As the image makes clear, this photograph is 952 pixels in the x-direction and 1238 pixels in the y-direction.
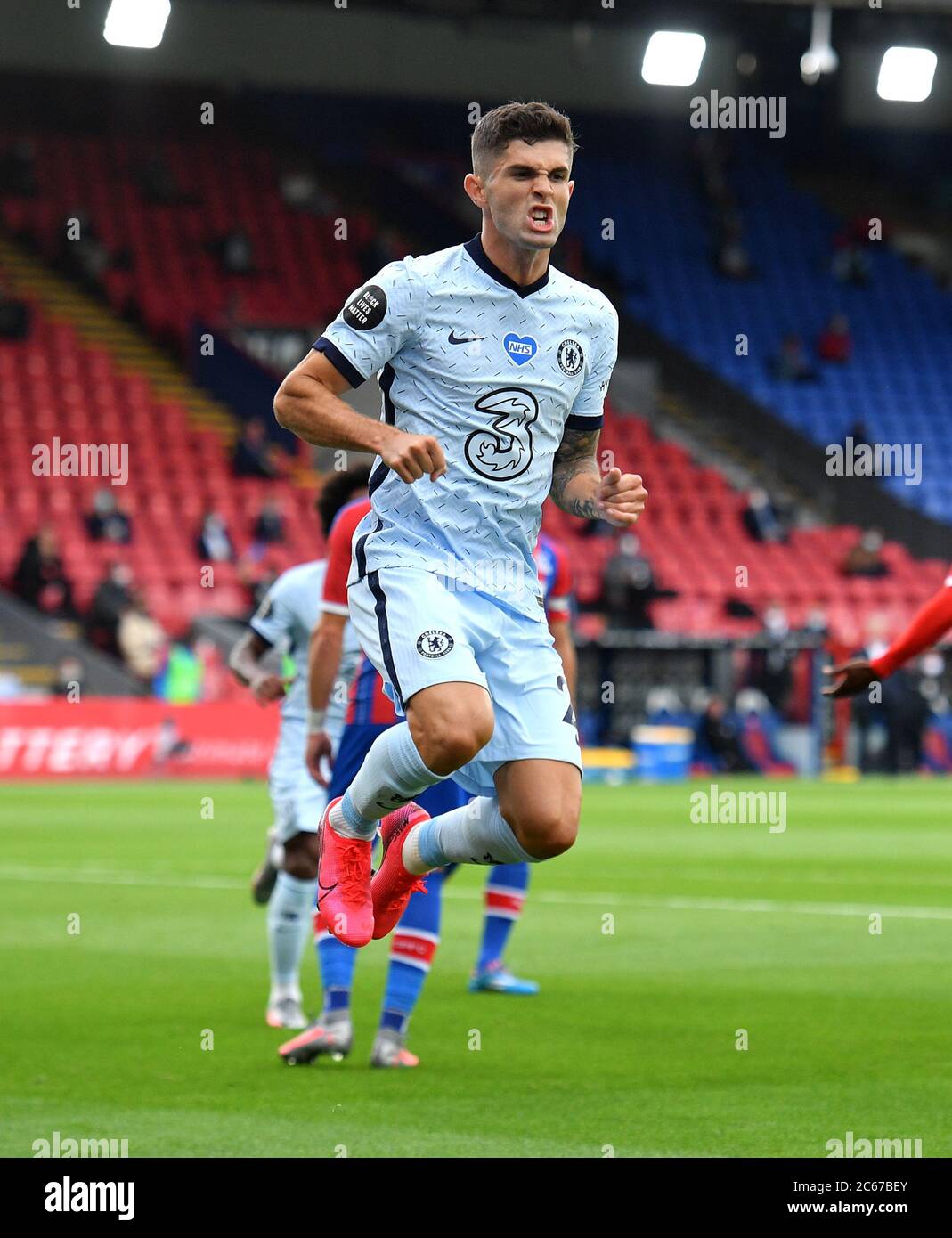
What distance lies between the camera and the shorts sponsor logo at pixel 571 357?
642 cm

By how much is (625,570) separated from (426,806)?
22.3 m

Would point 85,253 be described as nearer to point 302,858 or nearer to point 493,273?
point 302,858

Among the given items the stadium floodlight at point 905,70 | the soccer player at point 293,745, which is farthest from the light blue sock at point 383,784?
the stadium floodlight at point 905,70

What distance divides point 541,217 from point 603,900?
8771 mm

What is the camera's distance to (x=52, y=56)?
37281mm

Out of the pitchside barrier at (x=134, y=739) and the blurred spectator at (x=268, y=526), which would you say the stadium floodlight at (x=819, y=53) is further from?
the pitchside barrier at (x=134, y=739)

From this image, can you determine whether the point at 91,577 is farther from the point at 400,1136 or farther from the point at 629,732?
the point at 400,1136

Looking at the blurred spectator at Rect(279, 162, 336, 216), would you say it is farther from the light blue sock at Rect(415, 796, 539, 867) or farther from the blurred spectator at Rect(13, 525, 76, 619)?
the light blue sock at Rect(415, 796, 539, 867)

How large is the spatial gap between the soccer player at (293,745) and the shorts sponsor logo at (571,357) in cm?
213

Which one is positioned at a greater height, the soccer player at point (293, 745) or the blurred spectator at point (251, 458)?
the blurred spectator at point (251, 458)

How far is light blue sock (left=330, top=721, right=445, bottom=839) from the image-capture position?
20.0ft

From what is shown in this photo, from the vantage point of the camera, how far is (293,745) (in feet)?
29.3

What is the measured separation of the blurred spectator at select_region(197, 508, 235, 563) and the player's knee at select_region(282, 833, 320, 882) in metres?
20.7
